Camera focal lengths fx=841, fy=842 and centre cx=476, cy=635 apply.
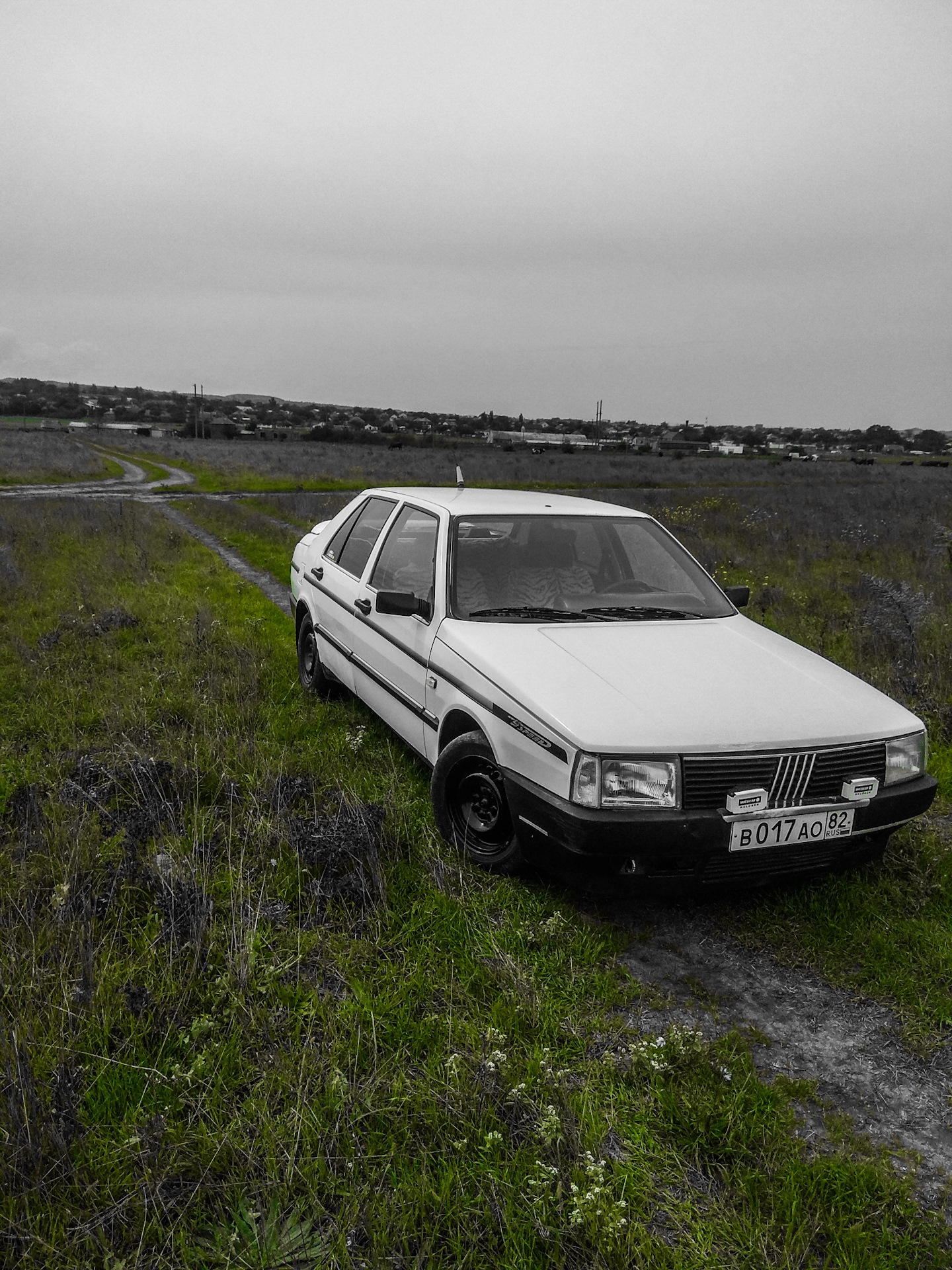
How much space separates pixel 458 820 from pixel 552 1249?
6.45ft

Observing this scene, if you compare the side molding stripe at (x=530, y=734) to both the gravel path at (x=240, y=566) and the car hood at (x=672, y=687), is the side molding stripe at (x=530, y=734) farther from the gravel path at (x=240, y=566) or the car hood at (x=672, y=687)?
the gravel path at (x=240, y=566)

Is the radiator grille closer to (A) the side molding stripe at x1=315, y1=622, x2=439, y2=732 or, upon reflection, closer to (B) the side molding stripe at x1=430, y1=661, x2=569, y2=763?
(B) the side molding stripe at x1=430, y1=661, x2=569, y2=763

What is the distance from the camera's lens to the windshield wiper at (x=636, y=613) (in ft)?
13.6

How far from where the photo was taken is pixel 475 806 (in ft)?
12.2

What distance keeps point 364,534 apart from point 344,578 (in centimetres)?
32

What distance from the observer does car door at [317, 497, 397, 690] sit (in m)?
5.35

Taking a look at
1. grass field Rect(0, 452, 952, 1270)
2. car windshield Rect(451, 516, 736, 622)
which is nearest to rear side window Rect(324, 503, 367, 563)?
grass field Rect(0, 452, 952, 1270)

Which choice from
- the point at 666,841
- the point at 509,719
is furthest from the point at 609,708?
the point at 666,841

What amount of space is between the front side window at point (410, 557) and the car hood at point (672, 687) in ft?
1.97

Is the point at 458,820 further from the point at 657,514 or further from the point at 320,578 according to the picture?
the point at 657,514

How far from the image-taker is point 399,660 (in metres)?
4.51

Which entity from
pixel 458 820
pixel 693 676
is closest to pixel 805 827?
pixel 693 676

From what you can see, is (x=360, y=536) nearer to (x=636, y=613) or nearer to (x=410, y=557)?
(x=410, y=557)

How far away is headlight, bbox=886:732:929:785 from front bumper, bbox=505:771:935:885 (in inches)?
1.7
